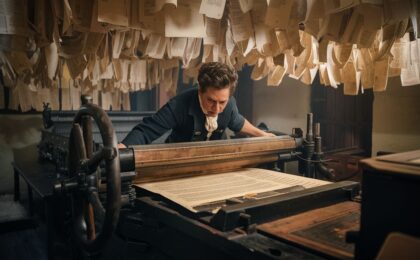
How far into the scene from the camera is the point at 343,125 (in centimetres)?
445

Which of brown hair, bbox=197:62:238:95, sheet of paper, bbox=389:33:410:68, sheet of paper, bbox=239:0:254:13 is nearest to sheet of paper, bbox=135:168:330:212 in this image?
brown hair, bbox=197:62:238:95

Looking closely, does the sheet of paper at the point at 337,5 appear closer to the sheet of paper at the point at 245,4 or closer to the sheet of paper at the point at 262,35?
the sheet of paper at the point at 245,4

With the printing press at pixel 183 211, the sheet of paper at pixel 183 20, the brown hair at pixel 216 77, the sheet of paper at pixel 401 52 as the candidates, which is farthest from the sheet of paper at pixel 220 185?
the sheet of paper at pixel 401 52

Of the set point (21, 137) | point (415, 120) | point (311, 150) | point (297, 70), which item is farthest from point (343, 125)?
point (21, 137)

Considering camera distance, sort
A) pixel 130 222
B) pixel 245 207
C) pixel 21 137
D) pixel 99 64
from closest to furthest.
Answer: pixel 245 207 < pixel 130 222 < pixel 99 64 < pixel 21 137

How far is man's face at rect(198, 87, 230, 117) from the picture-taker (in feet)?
7.28

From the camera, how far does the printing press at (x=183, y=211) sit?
1.09 metres

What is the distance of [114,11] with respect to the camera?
170 centimetres

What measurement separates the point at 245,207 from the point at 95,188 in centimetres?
57

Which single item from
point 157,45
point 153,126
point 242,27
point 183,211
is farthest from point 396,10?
point 157,45

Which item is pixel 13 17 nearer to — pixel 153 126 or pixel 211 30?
pixel 153 126

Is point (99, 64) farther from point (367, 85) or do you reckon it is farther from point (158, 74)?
point (367, 85)

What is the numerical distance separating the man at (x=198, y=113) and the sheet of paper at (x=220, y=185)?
48cm

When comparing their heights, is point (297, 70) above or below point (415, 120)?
above
